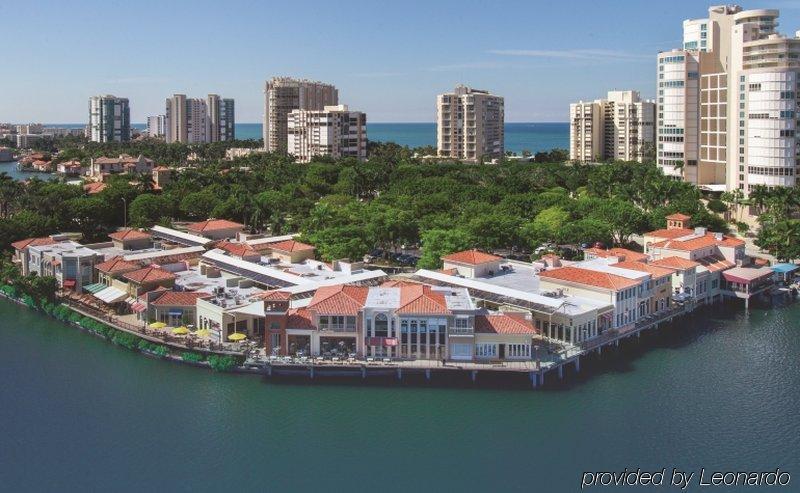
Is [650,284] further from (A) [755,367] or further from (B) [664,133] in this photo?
(B) [664,133]

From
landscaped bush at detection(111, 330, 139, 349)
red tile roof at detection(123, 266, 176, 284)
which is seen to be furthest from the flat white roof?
landscaped bush at detection(111, 330, 139, 349)

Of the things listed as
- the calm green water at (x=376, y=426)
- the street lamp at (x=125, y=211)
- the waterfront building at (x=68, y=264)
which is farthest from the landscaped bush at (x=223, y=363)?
the street lamp at (x=125, y=211)

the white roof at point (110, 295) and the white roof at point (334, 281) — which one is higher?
the white roof at point (334, 281)

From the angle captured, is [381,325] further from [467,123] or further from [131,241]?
[467,123]

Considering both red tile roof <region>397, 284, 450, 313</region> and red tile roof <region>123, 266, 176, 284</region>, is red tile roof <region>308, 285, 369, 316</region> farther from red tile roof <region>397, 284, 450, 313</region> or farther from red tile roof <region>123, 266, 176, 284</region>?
red tile roof <region>123, 266, 176, 284</region>

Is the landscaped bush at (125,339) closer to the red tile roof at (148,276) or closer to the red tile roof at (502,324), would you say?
the red tile roof at (148,276)

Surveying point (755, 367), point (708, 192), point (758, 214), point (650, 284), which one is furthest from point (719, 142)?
point (755, 367)
